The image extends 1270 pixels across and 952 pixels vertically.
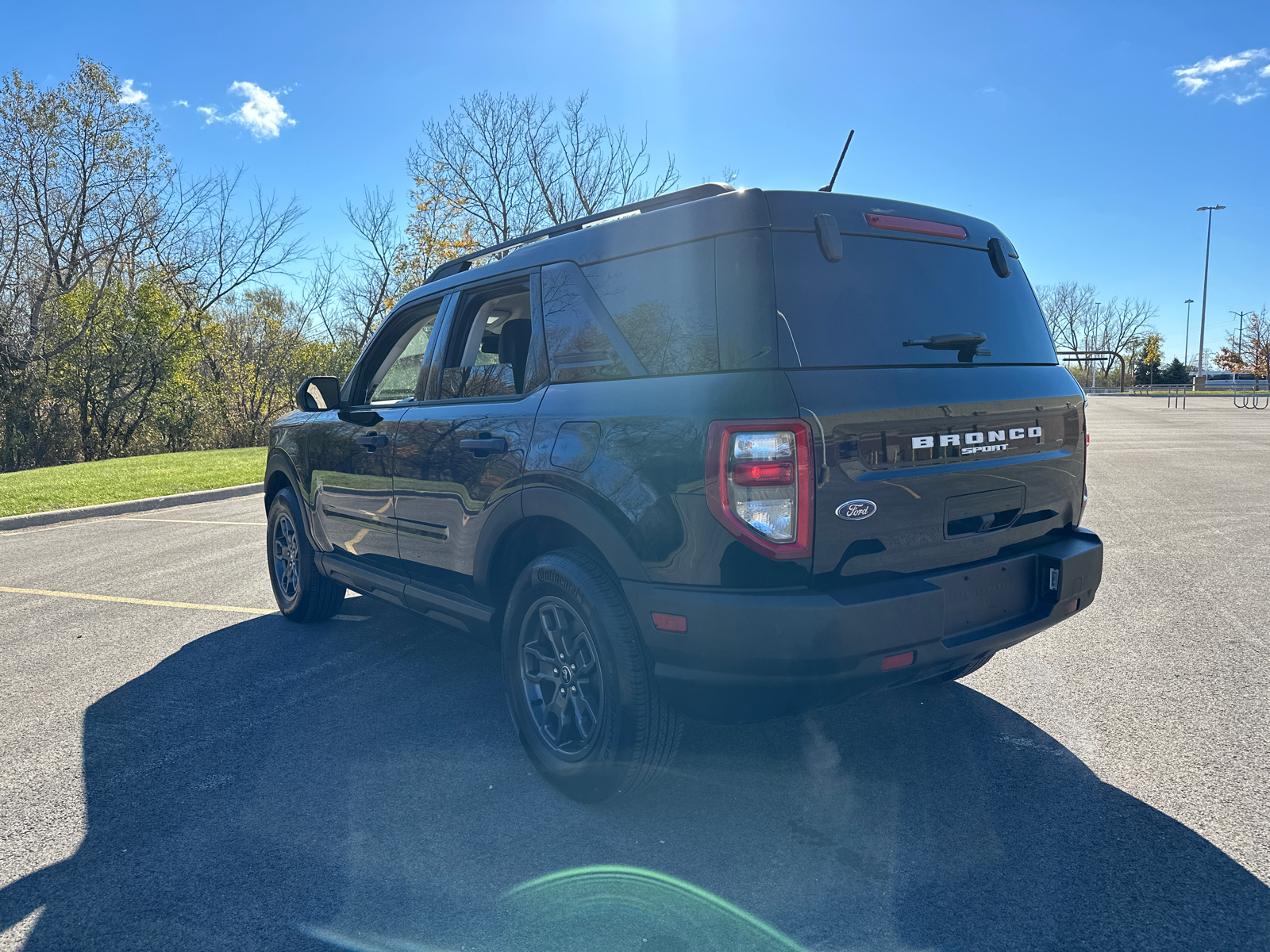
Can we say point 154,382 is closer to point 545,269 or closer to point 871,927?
point 545,269

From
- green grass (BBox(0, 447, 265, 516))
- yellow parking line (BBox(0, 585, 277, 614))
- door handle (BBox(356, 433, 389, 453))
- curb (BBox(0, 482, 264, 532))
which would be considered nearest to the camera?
door handle (BBox(356, 433, 389, 453))

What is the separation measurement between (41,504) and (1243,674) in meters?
12.8

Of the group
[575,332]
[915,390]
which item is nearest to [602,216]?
[575,332]

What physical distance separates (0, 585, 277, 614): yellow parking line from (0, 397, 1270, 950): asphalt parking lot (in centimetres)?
60

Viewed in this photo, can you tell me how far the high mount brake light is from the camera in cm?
299

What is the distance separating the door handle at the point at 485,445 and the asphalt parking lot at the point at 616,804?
1.22 meters

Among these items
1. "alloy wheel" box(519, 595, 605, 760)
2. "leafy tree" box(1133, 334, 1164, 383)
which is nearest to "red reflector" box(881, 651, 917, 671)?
"alloy wheel" box(519, 595, 605, 760)

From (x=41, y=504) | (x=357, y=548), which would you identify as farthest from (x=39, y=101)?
(x=357, y=548)

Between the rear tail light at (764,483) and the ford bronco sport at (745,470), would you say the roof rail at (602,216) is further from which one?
the rear tail light at (764,483)

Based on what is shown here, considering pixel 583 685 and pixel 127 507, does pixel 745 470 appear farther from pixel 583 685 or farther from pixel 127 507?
pixel 127 507

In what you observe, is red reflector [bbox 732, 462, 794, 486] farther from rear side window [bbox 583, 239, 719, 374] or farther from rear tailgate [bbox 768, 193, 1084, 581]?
rear side window [bbox 583, 239, 719, 374]

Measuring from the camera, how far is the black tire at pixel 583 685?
2.79m

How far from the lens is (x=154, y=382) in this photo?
72.3 feet

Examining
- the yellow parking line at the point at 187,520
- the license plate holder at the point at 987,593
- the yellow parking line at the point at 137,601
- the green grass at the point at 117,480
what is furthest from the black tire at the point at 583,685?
the green grass at the point at 117,480
